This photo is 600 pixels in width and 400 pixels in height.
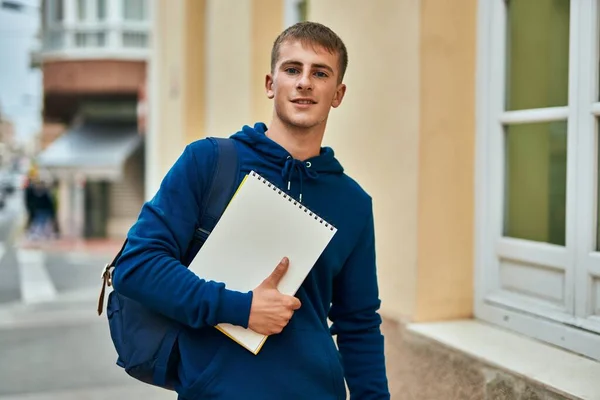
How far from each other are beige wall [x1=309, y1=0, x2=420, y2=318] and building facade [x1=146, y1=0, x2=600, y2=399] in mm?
11

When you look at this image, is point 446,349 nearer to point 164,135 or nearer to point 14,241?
point 164,135

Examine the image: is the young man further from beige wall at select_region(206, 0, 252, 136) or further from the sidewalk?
the sidewalk

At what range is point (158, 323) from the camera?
1.89 m

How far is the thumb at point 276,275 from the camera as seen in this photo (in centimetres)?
186

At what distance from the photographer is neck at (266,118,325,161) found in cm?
205

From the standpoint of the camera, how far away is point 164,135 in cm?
955

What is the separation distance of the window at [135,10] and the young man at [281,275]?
69.7 ft

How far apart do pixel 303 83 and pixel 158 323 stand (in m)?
0.75

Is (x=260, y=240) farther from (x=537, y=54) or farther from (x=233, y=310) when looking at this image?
(x=537, y=54)

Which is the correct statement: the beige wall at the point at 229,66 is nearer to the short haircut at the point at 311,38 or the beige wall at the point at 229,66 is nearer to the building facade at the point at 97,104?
the short haircut at the point at 311,38

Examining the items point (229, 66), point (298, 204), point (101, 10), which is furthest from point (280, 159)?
point (101, 10)

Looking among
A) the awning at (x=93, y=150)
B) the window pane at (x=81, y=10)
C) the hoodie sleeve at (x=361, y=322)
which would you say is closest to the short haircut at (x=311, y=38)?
the hoodie sleeve at (x=361, y=322)

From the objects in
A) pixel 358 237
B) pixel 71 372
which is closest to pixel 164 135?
pixel 71 372

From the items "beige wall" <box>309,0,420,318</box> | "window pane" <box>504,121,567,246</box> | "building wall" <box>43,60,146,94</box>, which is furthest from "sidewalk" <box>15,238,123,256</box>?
"window pane" <box>504,121,567,246</box>
